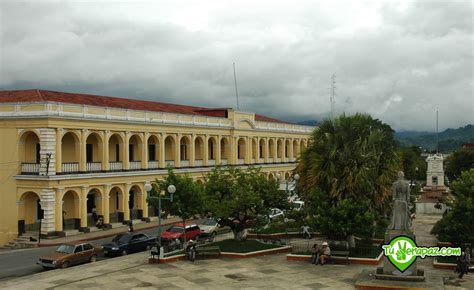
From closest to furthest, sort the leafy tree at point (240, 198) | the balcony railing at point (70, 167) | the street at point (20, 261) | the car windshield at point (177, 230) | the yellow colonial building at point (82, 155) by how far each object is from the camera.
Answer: the street at point (20, 261)
the leafy tree at point (240, 198)
the car windshield at point (177, 230)
the yellow colonial building at point (82, 155)
the balcony railing at point (70, 167)

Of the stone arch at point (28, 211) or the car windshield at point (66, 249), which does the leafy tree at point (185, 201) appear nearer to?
the car windshield at point (66, 249)

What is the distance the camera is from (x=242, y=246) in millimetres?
29688

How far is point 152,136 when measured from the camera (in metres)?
49.4

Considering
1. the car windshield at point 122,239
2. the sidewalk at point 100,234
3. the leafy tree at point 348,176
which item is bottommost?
the sidewalk at point 100,234

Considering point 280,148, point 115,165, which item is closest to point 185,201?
point 115,165

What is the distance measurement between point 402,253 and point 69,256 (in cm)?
1656

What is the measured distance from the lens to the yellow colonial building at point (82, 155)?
37875 millimetres

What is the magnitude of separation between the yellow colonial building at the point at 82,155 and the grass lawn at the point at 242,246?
12.4m

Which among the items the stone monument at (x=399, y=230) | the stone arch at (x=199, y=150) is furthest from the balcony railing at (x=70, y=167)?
the stone monument at (x=399, y=230)

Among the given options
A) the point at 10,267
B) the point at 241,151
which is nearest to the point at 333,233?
the point at 10,267

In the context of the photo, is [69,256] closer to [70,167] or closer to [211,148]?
[70,167]

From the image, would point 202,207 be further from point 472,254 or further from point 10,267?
point 472,254

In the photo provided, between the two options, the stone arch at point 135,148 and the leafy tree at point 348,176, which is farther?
the stone arch at point 135,148

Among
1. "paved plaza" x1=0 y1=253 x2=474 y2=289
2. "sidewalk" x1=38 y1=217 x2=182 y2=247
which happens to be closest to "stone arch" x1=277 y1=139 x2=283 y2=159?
"sidewalk" x1=38 y1=217 x2=182 y2=247
